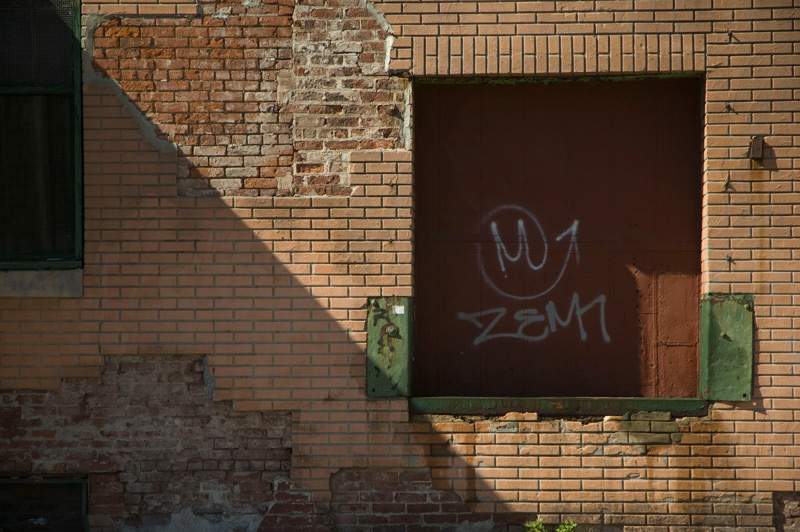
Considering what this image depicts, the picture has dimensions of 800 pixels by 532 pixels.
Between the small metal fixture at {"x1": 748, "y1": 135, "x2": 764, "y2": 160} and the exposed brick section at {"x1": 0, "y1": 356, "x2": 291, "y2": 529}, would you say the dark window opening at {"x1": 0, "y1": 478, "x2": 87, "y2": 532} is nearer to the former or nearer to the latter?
the exposed brick section at {"x1": 0, "y1": 356, "x2": 291, "y2": 529}

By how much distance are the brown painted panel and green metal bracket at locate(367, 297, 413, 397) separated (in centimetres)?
27

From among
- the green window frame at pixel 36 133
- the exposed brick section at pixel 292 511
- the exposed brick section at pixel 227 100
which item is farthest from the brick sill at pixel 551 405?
the green window frame at pixel 36 133

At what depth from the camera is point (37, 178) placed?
194 inches

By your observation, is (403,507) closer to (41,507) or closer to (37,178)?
(41,507)

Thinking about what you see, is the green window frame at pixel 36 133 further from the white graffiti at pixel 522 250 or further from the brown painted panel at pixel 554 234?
the white graffiti at pixel 522 250

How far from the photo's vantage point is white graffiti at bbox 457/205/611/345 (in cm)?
500

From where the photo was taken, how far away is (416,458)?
472 centimetres

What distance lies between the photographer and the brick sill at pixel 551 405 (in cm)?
473

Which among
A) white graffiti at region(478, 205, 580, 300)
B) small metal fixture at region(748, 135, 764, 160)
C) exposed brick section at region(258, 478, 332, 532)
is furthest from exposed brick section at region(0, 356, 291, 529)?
small metal fixture at region(748, 135, 764, 160)

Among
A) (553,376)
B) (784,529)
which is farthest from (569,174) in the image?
(784,529)

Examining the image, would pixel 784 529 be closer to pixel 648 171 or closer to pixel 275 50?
pixel 648 171

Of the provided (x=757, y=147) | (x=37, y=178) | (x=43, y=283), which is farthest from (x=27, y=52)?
(x=757, y=147)

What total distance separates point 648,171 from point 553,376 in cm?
157

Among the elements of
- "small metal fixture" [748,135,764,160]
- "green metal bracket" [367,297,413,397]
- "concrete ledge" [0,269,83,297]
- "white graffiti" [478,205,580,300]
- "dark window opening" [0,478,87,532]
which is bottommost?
"dark window opening" [0,478,87,532]
